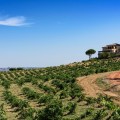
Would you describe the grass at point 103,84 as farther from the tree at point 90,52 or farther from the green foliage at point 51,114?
the tree at point 90,52

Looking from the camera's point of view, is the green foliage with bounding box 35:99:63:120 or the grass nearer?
the green foliage with bounding box 35:99:63:120

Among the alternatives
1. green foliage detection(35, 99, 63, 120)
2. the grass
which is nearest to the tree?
the grass

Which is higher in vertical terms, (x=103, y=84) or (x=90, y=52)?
(x=90, y=52)

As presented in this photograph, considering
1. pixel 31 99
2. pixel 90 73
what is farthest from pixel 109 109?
pixel 90 73

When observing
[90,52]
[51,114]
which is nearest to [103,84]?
[51,114]

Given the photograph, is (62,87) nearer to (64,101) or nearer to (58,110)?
(64,101)

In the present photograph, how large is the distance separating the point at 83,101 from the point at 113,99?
2.48 metres

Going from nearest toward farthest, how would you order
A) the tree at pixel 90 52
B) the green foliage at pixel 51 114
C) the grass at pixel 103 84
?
1. the green foliage at pixel 51 114
2. the grass at pixel 103 84
3. the tree at pixel 90 52

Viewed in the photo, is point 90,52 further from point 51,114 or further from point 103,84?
point 51,114

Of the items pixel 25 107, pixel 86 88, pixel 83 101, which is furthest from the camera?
pixel 86 88

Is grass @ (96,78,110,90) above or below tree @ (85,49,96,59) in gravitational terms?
below

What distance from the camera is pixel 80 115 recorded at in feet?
74.1

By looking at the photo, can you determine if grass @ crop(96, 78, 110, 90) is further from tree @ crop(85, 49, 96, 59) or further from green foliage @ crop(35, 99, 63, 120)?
tree @ crop(85, 49, 96, 59)

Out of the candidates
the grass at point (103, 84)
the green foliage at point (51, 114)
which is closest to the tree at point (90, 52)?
the grass at point (103, 84)
